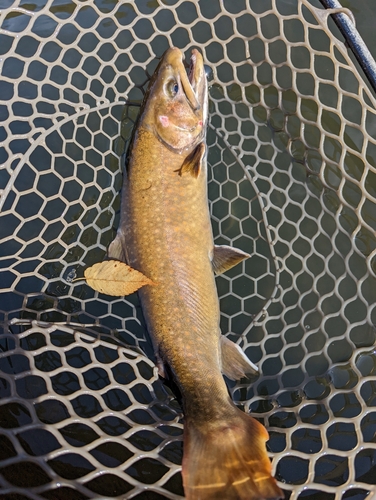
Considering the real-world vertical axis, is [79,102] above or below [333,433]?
above

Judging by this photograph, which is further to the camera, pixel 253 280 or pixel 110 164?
pixel 110 164

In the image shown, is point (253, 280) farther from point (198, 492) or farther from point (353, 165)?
point (198, 492)

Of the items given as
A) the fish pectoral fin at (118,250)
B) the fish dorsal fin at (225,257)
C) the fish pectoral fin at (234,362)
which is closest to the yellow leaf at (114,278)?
→ the fish pectoral fin at (118,250)

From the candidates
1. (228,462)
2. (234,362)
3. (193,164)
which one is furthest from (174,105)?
(228,462)

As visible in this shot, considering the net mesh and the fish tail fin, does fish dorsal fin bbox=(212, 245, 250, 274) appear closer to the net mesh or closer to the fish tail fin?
the net mesh

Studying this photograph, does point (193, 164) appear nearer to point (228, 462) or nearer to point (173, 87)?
point (173, 87)

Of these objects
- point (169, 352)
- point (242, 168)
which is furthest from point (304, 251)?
point (169, 352)

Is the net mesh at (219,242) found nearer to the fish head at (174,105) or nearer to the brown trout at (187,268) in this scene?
the brown trout at (187,268)

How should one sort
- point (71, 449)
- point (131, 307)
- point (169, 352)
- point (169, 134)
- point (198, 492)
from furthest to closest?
point (131, 307), point (169, 134), point (169, 352), point (71, 449), point (198, 492)
